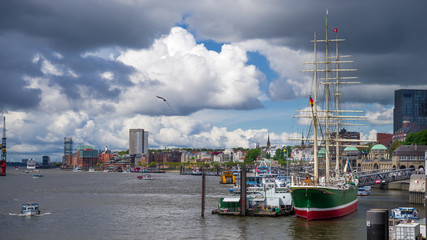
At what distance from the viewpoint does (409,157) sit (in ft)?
583

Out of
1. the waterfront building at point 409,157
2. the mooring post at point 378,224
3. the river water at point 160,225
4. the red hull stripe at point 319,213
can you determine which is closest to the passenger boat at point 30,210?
the river water at point 160,225

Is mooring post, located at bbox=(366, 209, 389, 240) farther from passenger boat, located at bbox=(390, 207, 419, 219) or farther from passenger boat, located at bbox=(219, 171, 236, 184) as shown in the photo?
passenger boat, located at bbox=(219, 171, 236, 184)

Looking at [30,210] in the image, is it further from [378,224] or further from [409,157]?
[409,157]

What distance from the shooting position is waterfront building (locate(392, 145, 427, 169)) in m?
174

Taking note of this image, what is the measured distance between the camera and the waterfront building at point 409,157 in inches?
6831

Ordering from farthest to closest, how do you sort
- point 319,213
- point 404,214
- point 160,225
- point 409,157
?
1. point 409,157
2. point 319,213
3. point 160,225
4. point 404,214

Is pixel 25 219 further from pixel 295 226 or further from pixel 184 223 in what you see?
pixel 295 226

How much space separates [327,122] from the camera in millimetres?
104250

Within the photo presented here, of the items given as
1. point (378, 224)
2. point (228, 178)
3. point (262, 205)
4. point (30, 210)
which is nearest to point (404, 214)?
point (262, 205)

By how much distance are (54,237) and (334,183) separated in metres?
47.2

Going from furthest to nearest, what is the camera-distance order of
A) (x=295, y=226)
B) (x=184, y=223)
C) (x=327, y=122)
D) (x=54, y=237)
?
(x=327, y=122) < (x=184, y=223) < (x=295, y=226) < (x=54, y=237)

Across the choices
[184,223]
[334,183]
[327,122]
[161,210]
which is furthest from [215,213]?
[327,122]

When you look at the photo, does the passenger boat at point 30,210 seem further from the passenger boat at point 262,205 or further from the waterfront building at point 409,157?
the waterfront building at point 409,157

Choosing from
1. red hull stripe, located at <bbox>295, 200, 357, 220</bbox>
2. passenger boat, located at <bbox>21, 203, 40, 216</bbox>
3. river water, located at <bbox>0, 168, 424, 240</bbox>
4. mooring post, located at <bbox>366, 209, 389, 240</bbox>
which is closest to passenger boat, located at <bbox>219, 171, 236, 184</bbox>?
river water, located at <bbox>0, 168, 424, 240</bbox>
